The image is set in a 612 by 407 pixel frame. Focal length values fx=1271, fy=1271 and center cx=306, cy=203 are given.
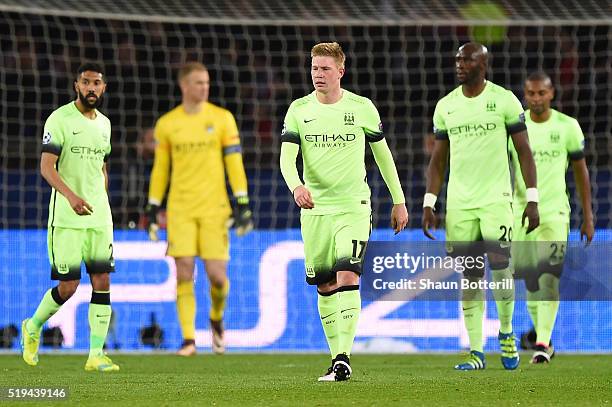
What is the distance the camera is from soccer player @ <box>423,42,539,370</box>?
314 inches

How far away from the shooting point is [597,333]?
430 inches

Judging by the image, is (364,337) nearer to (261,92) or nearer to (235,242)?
(235,242)

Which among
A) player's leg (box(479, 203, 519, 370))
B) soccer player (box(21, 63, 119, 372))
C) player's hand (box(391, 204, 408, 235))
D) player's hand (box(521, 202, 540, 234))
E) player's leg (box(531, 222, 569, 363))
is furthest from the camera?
player's leg (box(531, 222, 569, 363))

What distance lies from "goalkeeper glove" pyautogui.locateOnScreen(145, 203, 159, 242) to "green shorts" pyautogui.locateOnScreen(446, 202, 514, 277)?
2989 mm

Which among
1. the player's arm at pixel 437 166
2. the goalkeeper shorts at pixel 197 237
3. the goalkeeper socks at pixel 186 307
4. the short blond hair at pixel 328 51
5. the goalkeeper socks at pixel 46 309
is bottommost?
the goalkeeper socks at pixel 186 307

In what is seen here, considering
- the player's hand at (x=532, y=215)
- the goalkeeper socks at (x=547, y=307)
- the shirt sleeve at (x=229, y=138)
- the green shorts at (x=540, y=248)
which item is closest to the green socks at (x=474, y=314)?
the player's hand at (x=532, y=215)

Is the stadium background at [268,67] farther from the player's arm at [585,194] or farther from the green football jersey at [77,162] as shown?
the green football jersey at [77,162]

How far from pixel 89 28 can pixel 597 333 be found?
692 centimetres

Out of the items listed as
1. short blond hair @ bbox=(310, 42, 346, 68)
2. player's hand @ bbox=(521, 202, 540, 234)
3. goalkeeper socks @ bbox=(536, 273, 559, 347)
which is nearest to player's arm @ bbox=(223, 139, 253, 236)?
goalkeeper socks @ bbox=(536, 273, 559, 347)

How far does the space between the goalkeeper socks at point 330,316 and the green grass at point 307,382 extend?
0.25 metres

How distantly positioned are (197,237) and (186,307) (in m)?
0.58

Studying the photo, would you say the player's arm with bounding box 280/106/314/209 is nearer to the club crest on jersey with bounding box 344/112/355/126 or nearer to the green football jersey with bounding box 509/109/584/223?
the club crest on jersey with bounding box 344/112/355/126

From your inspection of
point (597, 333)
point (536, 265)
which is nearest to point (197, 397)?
point (536, 265)

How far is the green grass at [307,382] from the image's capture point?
5.60 metres
